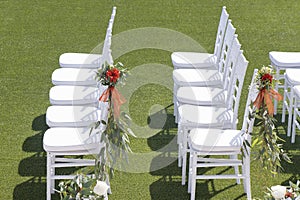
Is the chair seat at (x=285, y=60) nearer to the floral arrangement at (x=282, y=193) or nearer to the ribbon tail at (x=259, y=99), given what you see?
the ribbon tail at (x=259, y=99)

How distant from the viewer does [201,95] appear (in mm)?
7340

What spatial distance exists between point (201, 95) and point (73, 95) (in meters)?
1.25

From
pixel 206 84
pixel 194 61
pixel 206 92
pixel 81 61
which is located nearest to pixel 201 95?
pixel 206 92

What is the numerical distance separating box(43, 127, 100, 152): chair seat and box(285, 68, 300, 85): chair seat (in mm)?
2172

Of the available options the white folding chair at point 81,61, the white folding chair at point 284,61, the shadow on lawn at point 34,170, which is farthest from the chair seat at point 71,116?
the white folding chair at point 284,61

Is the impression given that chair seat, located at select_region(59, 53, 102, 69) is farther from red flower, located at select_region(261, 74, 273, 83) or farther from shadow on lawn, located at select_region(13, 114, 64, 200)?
red flower, located at select_region(261, 74, 273, 83)

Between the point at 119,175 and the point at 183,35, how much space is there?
3.62 meters

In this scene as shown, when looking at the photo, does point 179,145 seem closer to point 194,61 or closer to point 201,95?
point 201,95

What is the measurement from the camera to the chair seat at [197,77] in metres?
7.61

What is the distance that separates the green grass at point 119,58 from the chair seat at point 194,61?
1.94 feet

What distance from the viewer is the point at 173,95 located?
8.52 meters

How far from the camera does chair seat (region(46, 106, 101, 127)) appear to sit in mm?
6836

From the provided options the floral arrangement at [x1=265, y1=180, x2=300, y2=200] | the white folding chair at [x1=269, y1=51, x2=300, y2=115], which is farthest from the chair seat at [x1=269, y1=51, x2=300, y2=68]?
the floral arrangement at [x1=265, y1=180, x2=300, y2=200]

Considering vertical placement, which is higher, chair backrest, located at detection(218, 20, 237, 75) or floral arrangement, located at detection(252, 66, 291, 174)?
chair backrest, located at detection(218, 20, 237, 75)
